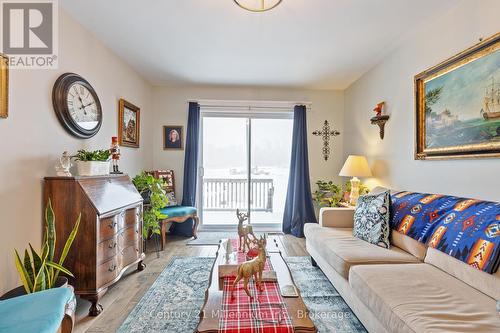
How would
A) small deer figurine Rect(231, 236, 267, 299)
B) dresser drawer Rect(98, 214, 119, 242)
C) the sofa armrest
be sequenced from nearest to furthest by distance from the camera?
1. small deer figurine Rect(231, 236, 267, 299)
2. dresser drawer Rect(98, 214, 119, 242)
3. the sofa armrest

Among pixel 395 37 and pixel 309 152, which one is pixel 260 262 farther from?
pixel 309 152

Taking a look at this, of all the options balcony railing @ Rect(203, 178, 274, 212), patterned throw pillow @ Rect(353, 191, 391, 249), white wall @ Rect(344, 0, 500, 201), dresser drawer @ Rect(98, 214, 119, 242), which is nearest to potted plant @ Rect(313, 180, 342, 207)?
white wall @ Rect(344, 0, 500, 201)

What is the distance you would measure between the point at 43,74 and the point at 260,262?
7.45 ft

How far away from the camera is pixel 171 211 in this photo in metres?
3.55

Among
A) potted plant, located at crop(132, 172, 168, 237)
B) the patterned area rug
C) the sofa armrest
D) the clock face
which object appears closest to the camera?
the clock face

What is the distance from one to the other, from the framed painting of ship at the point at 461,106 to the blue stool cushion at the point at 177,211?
3.04 m

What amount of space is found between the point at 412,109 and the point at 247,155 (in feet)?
8.55

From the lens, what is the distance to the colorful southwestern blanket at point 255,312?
111 cm

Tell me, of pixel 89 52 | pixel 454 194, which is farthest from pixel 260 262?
pixel 89 52

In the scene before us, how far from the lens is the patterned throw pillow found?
85.0 inches

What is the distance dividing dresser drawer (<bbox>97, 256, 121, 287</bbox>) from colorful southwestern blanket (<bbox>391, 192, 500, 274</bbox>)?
255cm

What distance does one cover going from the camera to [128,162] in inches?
133

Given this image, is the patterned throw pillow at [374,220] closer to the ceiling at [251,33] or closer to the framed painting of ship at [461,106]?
the framed painting of ship at [461,106]

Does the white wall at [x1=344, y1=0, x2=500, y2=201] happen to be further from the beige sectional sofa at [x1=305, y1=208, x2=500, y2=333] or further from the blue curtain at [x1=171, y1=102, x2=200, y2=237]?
the blue curtain at [x1=171, y1=102, x2=200, y2=237]
